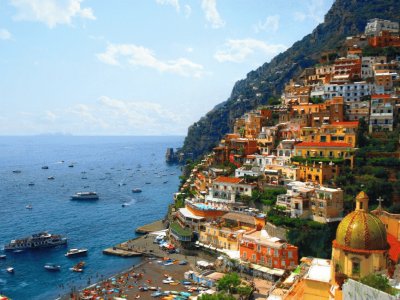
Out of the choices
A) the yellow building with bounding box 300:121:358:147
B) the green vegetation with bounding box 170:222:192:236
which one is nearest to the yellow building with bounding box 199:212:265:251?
the green vegetation with bounding box 170:222:192:236

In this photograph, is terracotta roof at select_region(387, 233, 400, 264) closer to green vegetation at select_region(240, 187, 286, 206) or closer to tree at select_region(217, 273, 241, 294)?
tree at select_region(217, 273, 241, 294)

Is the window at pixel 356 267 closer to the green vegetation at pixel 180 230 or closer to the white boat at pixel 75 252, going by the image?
the green vegetation at pixel 180 230

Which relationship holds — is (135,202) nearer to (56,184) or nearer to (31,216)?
(31,216)

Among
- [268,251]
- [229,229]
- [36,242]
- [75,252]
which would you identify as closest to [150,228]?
[75,252]

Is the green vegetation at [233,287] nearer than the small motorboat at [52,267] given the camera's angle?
Yes

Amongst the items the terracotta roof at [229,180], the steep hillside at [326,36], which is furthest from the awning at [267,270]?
the steep hillside at [326,36]

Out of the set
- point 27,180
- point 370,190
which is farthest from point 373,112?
point 27,180
